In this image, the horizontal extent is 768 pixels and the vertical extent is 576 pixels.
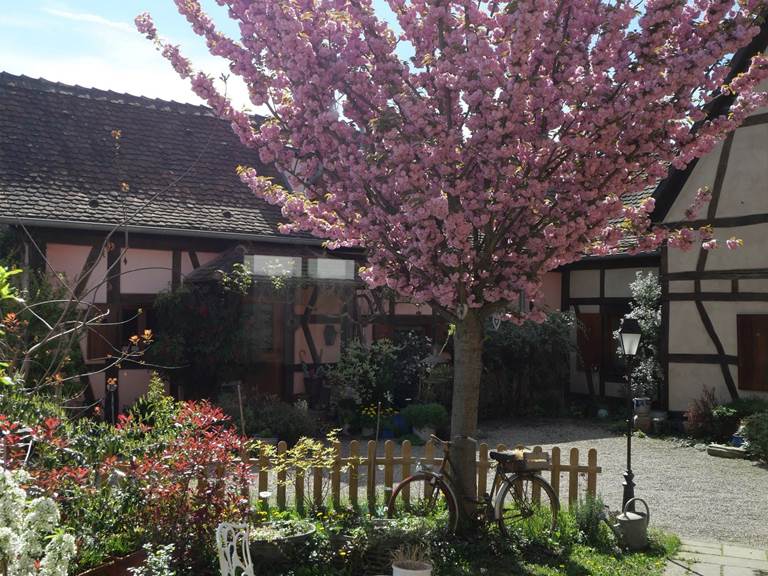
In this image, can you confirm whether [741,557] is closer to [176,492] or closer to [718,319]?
[176,492]

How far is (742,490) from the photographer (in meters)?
9.66

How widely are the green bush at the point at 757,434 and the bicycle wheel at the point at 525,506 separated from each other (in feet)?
18.0

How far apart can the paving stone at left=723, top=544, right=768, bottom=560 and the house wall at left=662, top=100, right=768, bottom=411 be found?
244 inches

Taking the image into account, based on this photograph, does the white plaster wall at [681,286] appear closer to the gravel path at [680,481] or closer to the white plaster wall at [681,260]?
the white plaster wall at [681,260]

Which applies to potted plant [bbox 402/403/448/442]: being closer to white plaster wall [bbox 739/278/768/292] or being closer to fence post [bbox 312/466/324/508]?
white plaster wall [bbox 739/278/768/292]

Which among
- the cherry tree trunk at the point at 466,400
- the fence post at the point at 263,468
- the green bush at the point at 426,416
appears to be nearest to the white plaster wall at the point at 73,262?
the green bush at the point at 426,416

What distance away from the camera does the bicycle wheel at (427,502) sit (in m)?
6.70

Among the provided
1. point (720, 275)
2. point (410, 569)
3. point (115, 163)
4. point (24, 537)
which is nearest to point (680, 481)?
point (720, 275)

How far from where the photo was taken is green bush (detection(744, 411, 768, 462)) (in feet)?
36.9

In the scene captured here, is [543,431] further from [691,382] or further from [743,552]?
[743,552]

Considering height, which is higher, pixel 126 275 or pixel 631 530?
pixel 126 275

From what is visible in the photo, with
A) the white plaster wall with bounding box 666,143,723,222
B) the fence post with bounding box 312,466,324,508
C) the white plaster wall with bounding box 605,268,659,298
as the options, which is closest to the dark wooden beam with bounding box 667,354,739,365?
the white plaster wall with bounding box 666,143,723,222

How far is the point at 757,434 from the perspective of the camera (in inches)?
447

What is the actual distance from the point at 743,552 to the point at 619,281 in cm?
1032
